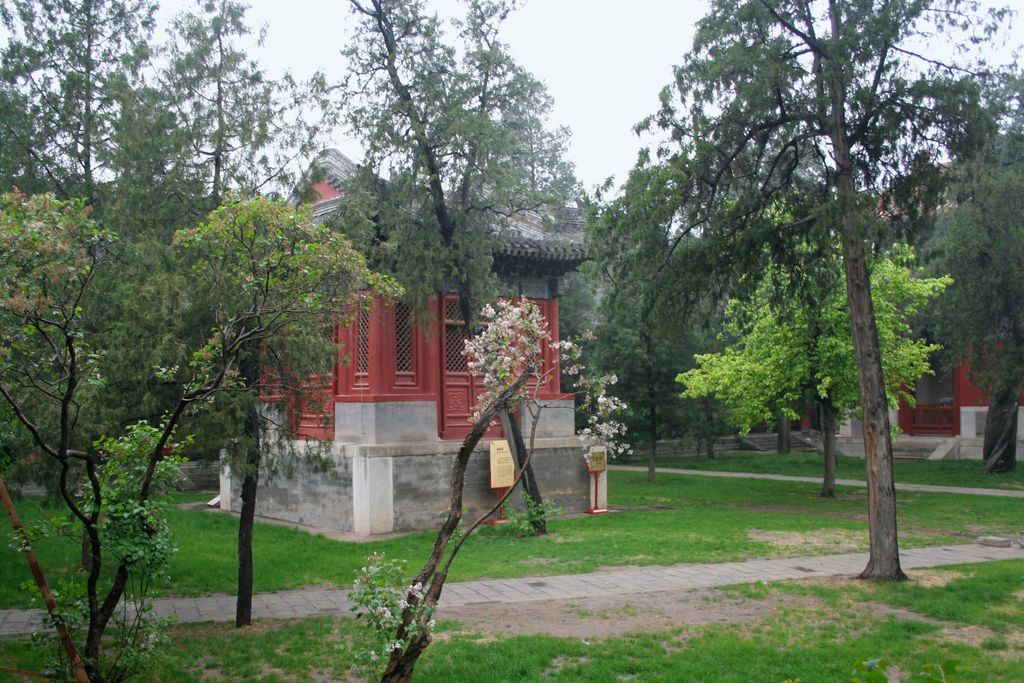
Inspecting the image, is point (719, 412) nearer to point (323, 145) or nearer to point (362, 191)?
point (362, 191)

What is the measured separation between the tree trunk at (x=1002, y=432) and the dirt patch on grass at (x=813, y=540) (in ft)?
43.2

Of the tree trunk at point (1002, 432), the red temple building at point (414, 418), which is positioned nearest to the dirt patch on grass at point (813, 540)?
the red temple building at point (414, 418)

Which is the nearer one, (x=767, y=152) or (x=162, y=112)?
(x=162, y=112)

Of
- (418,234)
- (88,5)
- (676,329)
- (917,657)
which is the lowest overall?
(917,657)

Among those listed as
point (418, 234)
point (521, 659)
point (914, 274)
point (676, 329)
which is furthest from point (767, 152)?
point (914, 274)

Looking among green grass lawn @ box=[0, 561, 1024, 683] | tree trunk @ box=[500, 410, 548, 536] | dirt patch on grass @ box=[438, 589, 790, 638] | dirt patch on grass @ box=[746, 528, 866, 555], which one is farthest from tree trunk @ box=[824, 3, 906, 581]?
tree trunk @ box=[500, 410, 548, 536]

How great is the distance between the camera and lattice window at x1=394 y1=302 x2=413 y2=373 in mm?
16203

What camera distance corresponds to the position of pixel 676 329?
1248 centimetres

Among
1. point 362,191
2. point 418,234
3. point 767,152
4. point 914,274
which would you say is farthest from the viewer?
point 914,274

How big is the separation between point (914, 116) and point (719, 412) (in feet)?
58.7

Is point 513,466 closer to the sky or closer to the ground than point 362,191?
closer to the ground

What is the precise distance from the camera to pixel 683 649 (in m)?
7.51

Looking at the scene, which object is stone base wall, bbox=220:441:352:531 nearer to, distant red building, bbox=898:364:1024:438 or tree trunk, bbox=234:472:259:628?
tree trunk, bbox=234:472:259:628

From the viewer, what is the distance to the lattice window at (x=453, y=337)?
16875 millimetres
